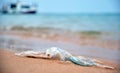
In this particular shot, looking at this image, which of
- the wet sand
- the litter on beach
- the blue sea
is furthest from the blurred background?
the wet sand

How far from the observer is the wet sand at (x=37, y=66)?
Result: 1.55 meters

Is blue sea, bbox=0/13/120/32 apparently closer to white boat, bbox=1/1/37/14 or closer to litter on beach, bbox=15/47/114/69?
white boat, bbox=1/1/37/14

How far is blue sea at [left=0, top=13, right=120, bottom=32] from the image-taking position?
2918 mm

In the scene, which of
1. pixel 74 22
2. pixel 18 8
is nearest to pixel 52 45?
pixel 18 8

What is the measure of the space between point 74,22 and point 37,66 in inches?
67.9

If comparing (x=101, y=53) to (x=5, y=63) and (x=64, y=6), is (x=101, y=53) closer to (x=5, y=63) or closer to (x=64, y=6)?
(x=64, y=6)

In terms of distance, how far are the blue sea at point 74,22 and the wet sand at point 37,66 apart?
3.83 feet

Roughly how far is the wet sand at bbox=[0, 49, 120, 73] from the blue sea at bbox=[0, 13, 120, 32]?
1.17 m

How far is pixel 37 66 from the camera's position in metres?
1.59

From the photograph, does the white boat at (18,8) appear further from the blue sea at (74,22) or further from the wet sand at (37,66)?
the wet sand at (37,66)

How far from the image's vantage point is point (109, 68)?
5.82ft

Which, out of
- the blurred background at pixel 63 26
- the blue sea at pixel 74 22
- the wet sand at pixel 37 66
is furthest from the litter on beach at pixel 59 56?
the blue sea at pixel 74 22

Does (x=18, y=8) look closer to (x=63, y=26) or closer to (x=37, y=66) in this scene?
(x=63, y=26)

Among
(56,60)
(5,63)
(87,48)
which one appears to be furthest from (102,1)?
(5,63)
